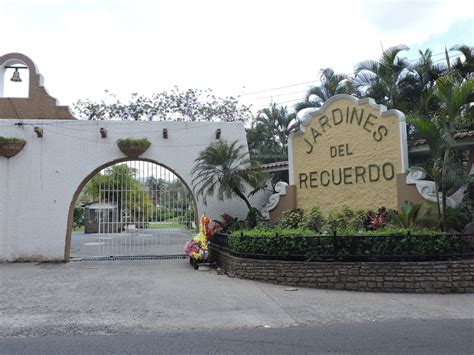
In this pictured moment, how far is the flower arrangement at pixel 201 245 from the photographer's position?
41.7 ft

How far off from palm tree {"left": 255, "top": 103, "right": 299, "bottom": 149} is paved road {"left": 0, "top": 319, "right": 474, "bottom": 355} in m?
23.8

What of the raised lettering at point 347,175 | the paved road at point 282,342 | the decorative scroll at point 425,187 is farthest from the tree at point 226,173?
the paved road at point 282,342

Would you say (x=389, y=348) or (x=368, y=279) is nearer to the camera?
(x=389, y=348)

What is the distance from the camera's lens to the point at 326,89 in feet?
68.8

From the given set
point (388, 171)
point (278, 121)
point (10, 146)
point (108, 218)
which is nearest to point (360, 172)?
point (388, 171)

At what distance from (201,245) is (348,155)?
4.94m

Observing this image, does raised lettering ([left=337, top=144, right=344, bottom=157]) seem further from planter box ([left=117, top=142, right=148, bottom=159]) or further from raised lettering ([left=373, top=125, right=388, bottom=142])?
planter box ([left=117, top=142, right=148, bottom=159])

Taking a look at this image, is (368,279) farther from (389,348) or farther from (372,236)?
(389,348)

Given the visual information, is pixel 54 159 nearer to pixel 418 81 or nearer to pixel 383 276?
pixel 383 276

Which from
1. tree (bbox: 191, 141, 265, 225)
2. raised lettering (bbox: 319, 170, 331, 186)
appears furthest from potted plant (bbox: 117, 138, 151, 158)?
raised lettering (bbox: 319, 170, 331, 186)

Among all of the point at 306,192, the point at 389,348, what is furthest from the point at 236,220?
the point at 389,348

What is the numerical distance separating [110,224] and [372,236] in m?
9.05

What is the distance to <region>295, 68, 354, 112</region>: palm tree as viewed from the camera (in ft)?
68.1

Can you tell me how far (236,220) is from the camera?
14250 millimetres
